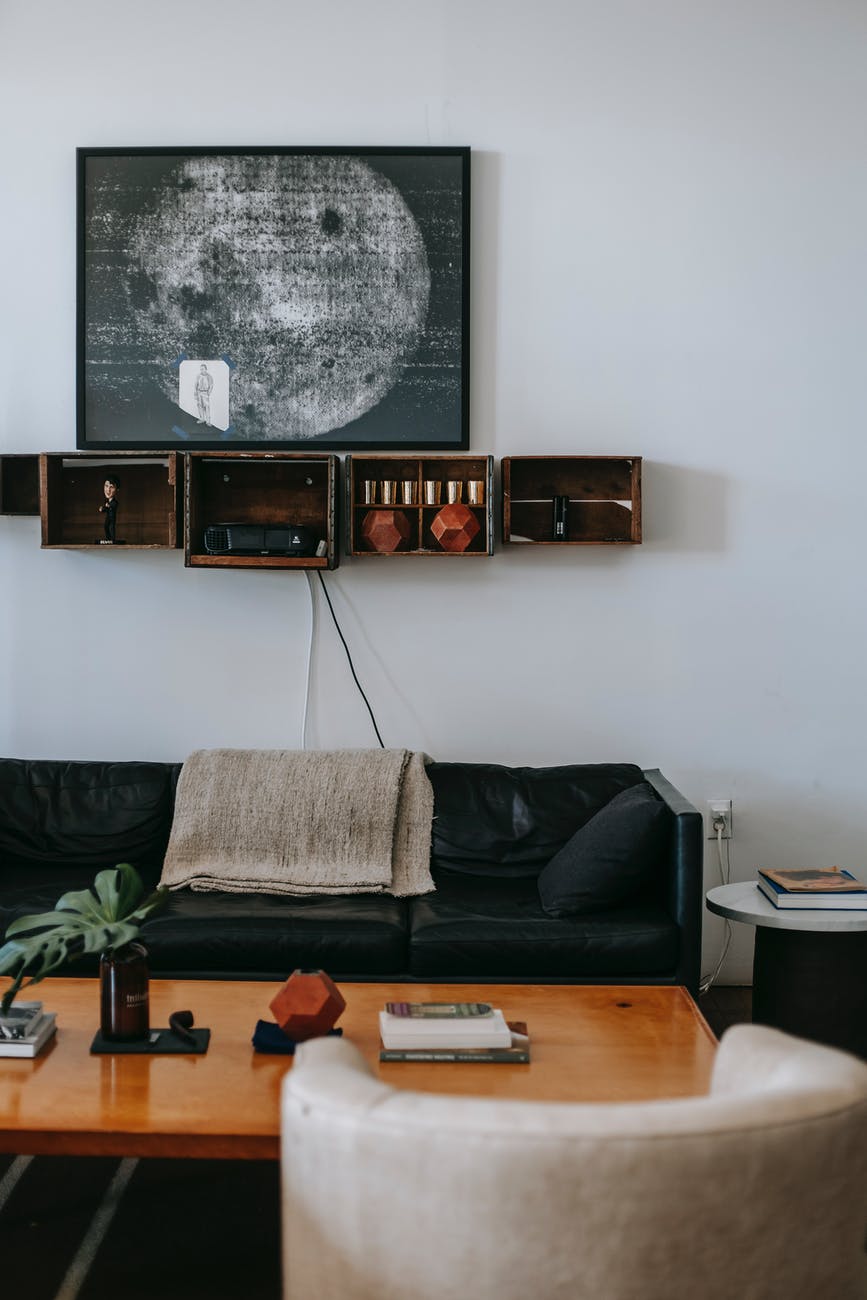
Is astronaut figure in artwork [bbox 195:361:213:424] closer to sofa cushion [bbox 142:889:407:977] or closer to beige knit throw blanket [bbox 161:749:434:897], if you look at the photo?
beige knit throw blanket [bbox 161:749:434:897]

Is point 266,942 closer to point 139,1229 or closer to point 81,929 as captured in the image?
point 139,1229

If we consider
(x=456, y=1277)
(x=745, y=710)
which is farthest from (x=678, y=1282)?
(x=745, y=710)

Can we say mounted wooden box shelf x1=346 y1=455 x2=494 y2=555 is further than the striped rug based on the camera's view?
Yes

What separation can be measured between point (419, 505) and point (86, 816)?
140 cm

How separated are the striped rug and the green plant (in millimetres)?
472

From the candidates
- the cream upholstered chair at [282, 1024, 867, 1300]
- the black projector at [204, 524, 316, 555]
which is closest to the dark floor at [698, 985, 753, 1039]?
the black projector at [204, 524, 316, 555]

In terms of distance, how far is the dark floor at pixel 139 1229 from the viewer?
2049mm

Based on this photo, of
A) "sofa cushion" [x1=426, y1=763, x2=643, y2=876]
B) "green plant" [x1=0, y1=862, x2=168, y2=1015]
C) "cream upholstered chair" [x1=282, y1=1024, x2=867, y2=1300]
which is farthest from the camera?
"sofa cushion" [x1=426, y1=763, x2=643, y2=876]

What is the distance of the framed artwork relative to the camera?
12.1ft

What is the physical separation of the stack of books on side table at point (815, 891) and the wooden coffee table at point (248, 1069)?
69cm

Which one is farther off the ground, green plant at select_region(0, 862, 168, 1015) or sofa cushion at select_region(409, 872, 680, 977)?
green plant at select_region(0, 862, 168, 1015)

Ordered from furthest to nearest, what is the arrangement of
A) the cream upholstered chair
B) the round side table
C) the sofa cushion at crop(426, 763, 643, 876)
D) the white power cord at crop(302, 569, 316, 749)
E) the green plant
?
1. the white power cord at crop(302, 569, 316, 749)
2. the sofa cushion at crop(426, 763, 643, 876)
3. the round side table
4. the green plant
5. the cream upholstered chair

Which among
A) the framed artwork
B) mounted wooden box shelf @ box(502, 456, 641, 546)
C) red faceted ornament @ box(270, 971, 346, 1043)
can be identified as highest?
the framed artwork

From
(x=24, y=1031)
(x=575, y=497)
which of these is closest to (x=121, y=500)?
(x=575, y=497)
